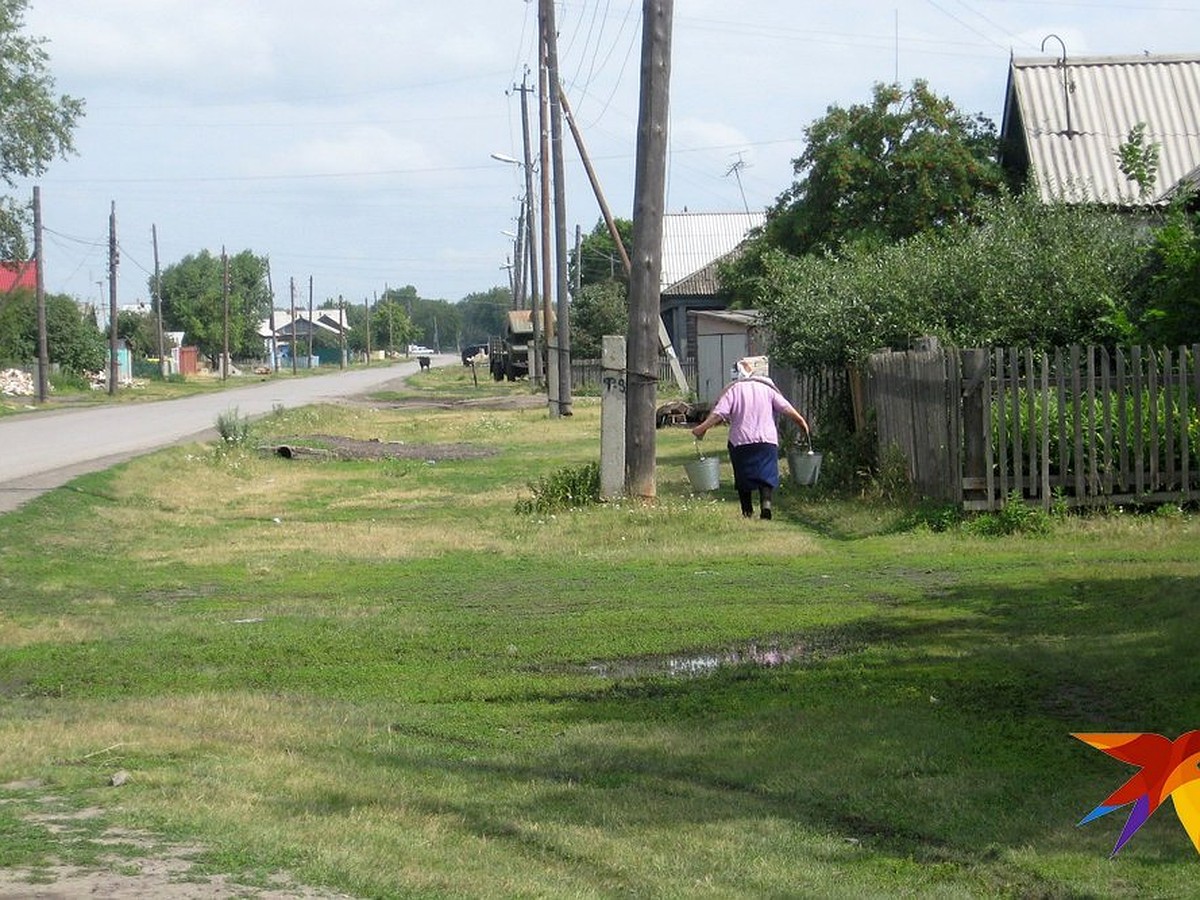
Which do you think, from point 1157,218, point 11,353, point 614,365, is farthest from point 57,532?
point 11,353

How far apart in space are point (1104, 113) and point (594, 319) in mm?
36349

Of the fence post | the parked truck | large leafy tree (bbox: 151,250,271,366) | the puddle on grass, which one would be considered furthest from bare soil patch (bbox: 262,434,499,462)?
large leafy tree (bbox: 151,250,271,366)

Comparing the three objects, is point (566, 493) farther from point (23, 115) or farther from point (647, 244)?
point (23, 115)

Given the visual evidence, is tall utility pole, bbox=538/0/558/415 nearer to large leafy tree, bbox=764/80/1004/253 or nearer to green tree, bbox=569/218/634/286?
large leafy tree, bbox=764/80/1004/253

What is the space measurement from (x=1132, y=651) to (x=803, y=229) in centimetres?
2366

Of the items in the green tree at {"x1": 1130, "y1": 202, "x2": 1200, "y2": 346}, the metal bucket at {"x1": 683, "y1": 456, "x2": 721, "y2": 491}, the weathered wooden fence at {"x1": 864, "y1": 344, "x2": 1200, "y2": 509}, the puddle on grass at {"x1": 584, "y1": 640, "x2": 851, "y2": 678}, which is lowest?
the puddle on grass at {"x1": 584, "y1": 640, "x2": 851, "y2": 678}

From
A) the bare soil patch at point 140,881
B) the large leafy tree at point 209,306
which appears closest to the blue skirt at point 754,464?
the bare soil patch at point 140,881

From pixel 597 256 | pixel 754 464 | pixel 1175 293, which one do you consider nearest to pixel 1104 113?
pixel 1175 293

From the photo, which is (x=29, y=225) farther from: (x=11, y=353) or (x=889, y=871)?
(x=889, y=871)

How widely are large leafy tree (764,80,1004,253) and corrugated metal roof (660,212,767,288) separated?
36.6 metres

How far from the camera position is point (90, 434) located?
1324 inches

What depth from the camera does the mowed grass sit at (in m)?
5.40

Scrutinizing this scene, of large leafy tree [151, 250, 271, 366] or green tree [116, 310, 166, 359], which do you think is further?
large leafy tree [151, 250, 271, 366]

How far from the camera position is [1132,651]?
28.1ft
